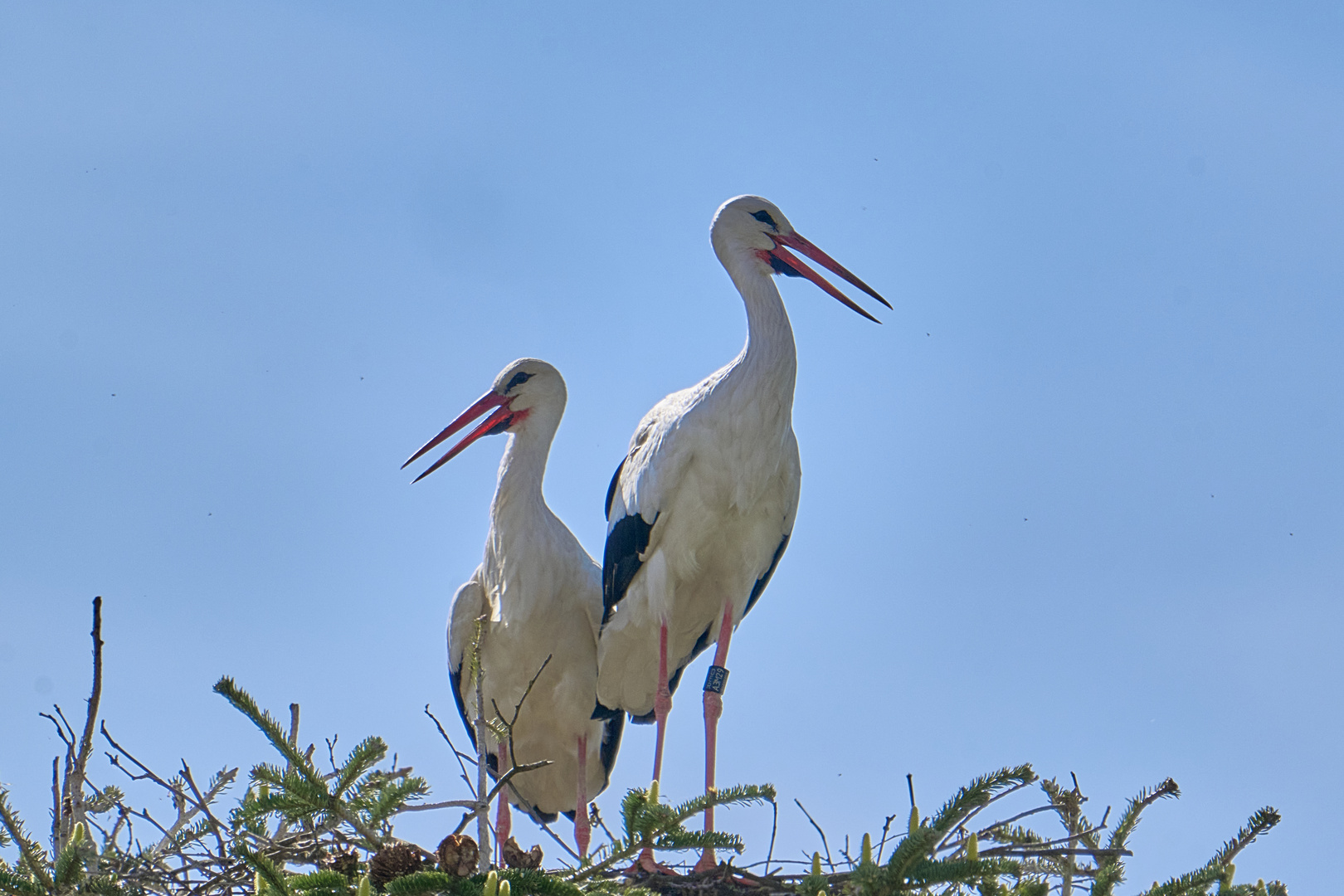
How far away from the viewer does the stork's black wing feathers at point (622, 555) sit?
5664mm

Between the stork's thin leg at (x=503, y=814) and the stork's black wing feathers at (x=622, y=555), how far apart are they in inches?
31.3

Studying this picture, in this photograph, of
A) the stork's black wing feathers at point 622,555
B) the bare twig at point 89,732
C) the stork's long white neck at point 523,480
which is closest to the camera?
the bare twig at point 89,732

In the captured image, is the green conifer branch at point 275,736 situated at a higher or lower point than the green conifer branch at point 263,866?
higher

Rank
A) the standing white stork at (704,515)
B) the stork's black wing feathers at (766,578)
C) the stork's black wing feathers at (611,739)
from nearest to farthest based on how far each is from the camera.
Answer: the standing white stork at (704,515) → the stork's black wing feathers at (766,578) → the stork's black wing feathers at (611,739)

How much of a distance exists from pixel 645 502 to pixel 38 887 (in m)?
3.00

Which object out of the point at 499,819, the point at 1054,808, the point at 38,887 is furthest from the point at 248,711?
the point at 499,819

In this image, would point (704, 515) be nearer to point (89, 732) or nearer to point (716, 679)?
point (716, 679)

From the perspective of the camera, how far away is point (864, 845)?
3.16m

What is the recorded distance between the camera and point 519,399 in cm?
678

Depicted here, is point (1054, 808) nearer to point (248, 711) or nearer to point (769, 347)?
point (248, 711)

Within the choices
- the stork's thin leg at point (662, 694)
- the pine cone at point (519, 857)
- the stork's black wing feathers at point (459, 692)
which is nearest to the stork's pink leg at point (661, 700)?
the stork's thin leg at point (662, 694)

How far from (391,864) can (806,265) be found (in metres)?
3.55

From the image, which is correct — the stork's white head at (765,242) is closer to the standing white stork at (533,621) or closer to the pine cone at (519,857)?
the standing white stork at (533,621)

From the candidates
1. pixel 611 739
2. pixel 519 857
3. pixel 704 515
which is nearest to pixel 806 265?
pixel 704 515
